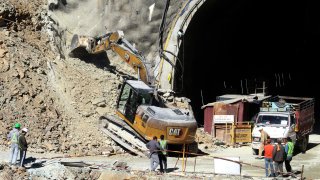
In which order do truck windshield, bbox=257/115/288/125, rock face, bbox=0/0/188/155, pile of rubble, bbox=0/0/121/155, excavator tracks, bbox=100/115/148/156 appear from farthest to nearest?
1. truck windshield, bbox=257/115/288/125
2. rock face, bbox=0/0/188/155
3. pile of rubble, bbox=0/0/121/155
4. excavator tracks, bbox=100/115/148/156

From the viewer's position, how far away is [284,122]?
77.8ft

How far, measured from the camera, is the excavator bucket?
90.6 ft

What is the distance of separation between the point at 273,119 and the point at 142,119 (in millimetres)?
5752

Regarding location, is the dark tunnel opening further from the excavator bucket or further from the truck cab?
the truck cab

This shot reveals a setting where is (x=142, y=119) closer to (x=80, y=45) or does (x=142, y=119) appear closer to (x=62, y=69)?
(x=62, y=69)

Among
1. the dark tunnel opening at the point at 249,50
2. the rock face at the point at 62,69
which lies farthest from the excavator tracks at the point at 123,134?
the dark tunnel opening at the point at 249,50

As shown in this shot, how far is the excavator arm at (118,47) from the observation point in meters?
25.2

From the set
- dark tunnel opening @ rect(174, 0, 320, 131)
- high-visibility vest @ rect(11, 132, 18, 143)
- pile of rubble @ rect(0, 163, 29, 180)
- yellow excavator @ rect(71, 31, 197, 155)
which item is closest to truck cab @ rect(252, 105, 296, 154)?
yellow excavator @ rect(71, 31, 197, 155)

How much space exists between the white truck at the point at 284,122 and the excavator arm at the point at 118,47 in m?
5.17

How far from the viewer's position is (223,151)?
25.7m

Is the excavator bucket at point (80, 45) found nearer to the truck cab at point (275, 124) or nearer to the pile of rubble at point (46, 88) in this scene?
the pile of rubble at point (46, 88)

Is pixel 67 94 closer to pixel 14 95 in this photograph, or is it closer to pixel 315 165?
pixel 14 95

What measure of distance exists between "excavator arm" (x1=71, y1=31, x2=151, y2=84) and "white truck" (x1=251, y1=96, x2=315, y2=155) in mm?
5170

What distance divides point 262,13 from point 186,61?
8.77 metres
